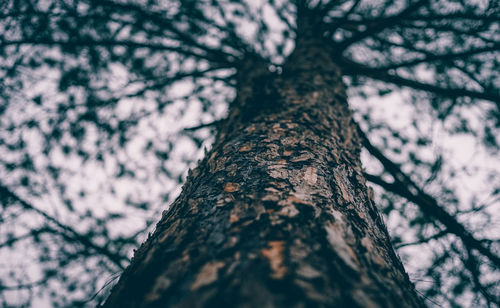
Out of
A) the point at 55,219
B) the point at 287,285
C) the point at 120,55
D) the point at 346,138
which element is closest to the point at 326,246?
the point at 287,285

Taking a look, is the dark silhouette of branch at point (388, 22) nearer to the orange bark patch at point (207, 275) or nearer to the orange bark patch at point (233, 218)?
the orange bark patch at point (233, 218)

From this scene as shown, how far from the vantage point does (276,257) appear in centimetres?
53

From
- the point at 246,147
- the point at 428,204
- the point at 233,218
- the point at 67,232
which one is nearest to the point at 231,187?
the point at 233,218

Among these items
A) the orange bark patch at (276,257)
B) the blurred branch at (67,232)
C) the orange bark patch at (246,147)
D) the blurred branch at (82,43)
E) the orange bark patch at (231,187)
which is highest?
the blurred branch at (82,43)

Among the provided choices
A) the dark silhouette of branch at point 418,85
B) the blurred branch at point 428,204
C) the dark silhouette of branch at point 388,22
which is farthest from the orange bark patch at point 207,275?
the dark silhouette of branch at point 388,22

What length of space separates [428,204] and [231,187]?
1.74 metres

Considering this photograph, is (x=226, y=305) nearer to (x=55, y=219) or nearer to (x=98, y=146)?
(x=55, y=219)

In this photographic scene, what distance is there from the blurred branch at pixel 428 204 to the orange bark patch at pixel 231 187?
1.34m

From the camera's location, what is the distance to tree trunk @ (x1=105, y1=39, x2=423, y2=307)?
48 centimetres

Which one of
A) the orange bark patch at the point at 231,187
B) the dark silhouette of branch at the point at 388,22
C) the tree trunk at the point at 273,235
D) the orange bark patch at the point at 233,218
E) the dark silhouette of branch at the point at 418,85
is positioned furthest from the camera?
the dark silhouette of branch at the point at 388,22

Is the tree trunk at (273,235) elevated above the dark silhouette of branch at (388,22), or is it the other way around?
the dark silhouette of branch at (388,22)

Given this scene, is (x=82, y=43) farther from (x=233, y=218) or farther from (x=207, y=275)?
(x=207, y=275)

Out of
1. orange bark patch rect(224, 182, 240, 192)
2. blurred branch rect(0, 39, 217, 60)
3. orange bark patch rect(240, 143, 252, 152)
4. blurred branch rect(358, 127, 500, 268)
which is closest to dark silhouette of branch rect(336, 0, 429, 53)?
blurred branch rect(358, 127, 500, 268)

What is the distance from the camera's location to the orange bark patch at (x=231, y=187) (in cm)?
80
